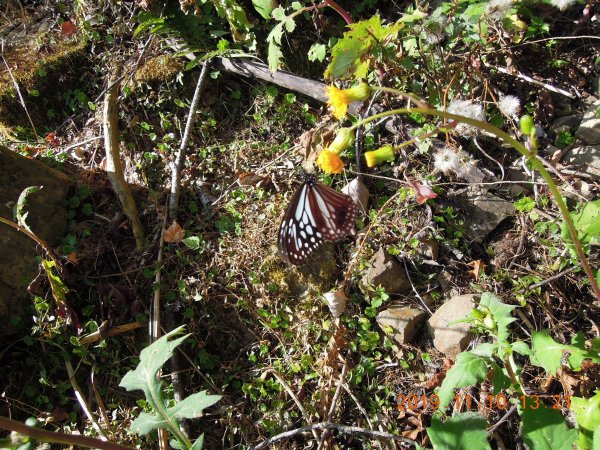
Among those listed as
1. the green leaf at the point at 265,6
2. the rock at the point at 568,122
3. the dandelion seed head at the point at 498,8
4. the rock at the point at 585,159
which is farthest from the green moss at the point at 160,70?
the rock at the point at 585,159

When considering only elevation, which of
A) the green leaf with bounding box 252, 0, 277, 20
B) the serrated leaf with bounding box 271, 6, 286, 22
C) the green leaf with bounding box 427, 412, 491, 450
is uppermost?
the green leaf with bounding box 252, 0, 277, 20

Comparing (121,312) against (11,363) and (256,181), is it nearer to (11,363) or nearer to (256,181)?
(11,363)

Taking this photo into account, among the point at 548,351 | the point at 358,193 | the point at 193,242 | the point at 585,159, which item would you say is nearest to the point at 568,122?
the point at 585,159

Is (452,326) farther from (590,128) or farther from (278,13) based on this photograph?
(278,13)

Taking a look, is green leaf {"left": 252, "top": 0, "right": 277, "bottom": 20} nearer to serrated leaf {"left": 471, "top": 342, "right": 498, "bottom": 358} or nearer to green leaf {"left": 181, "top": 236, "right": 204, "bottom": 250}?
green leaf {"left": 181, "top": 236, "right": 204, "bottom": 250}

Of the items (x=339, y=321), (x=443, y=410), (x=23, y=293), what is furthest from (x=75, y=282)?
(x=443, y=410)

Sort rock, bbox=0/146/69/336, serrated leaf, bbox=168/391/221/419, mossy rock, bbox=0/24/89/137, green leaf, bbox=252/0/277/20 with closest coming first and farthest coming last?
serrated leaf, bbox=168/391/221/419, rock, bbox=0/146/69/336, green leaf, bbox=252/0/277/20, mossy rock, bbox=0/24/89/137

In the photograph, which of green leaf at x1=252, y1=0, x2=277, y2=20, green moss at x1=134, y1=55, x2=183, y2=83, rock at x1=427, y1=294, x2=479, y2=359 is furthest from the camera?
green moss at x1=134, y1=55, x2=183, y2=83

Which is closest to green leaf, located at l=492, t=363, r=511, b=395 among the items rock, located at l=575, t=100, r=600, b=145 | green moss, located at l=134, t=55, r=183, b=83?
rock, located at l=575, t=100, r=600, b=145
